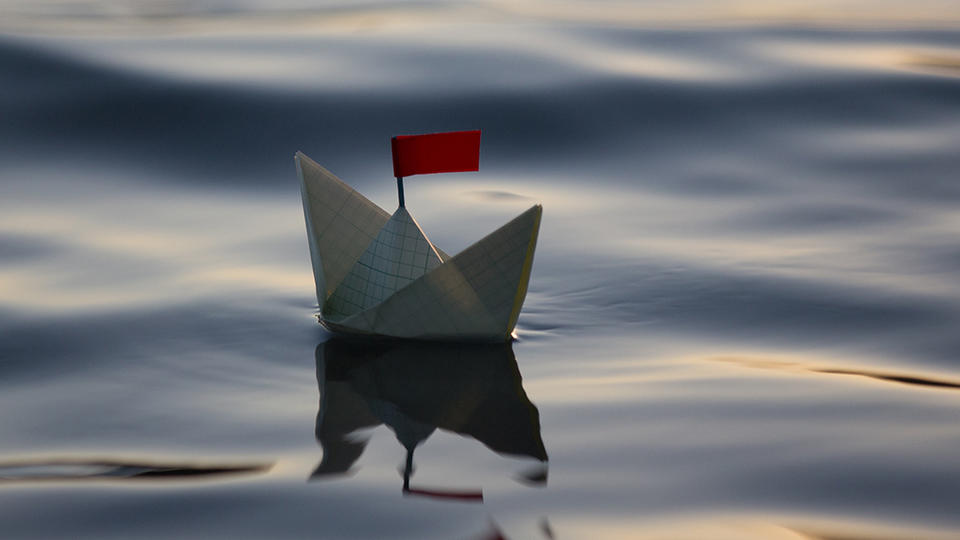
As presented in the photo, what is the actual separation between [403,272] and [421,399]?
296 mm

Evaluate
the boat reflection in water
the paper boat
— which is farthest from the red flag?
the boat reflection in water

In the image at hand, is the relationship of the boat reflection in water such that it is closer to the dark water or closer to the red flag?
the dark water

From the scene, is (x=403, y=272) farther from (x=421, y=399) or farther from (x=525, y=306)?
(x=525, y=306)

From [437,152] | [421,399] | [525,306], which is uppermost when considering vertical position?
[437,152]

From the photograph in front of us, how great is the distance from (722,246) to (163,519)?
199 cm

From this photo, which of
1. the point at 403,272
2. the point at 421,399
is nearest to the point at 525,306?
the point at 403,272

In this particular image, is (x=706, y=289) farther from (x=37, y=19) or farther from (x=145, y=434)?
(x=37, y=19)

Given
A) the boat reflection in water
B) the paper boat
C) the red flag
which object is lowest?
the boat reflection in water

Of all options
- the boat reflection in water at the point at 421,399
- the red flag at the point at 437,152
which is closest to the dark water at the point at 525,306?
the boat reflection in water at the point at 421,399

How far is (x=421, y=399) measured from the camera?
6.54 ft

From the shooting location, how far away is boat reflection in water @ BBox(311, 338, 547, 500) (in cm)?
180

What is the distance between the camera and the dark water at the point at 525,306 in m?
1.63

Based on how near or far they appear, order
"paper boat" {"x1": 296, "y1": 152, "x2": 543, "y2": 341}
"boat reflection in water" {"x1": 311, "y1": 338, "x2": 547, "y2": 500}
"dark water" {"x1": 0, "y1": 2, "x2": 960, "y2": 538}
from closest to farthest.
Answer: "dark water" {"x1": 0, "y1": 2, "x2": 960, "y2": 538}, "boat reflection in water" {"x1": 311, "y1": 338, "x2": 547, "y2": 500}, "paper boat" {"x1": 296, "y1": 152, "x2": 543, "y2": 341}

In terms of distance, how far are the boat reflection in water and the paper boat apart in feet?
0.14
